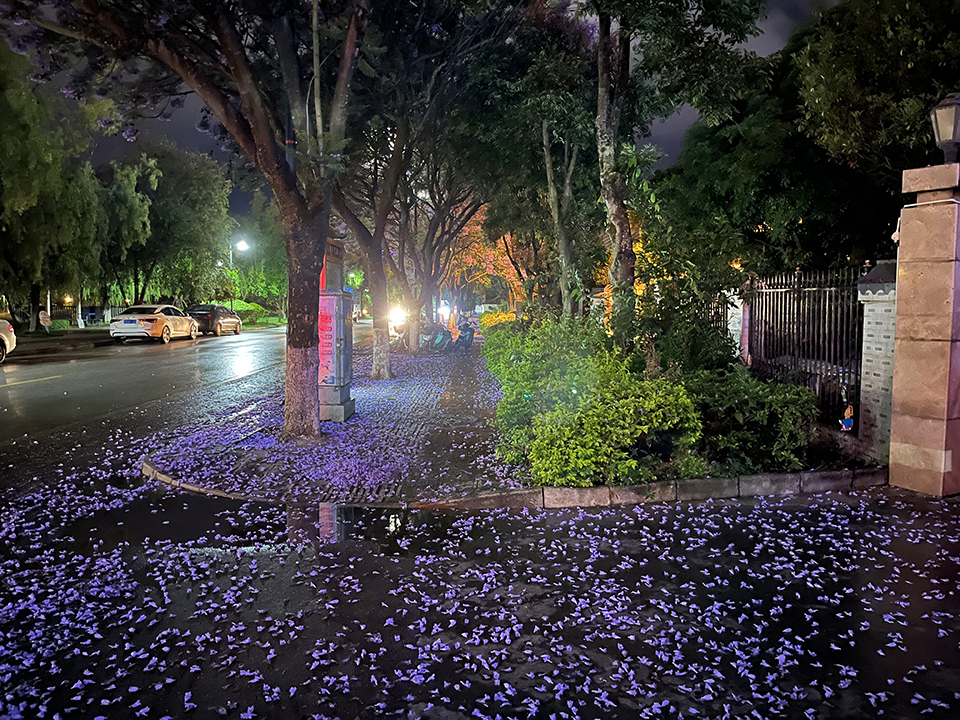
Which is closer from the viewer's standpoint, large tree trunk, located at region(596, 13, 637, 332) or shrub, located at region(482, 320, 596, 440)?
shrub, located at region(482, 320, 596, 440)

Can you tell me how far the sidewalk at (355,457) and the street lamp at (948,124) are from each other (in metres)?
5.82

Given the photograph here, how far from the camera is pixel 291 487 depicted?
7.73 metres

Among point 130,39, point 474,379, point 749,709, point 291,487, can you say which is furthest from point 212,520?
point 474,379

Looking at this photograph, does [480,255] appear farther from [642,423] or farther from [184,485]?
[642,423]

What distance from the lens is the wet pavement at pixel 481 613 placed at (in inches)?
144

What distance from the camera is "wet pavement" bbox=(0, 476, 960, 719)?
365 cm

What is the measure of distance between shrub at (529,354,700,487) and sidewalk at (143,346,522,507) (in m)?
0.58

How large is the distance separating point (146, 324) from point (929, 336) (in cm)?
3214

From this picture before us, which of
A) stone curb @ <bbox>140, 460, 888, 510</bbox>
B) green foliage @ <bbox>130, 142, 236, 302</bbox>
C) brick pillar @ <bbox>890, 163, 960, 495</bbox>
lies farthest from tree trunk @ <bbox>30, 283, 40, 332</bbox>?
brick pillar @ <bbox>890, 163, 960, 495</bbox>

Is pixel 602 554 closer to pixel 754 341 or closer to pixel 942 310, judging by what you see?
pixel 942 310

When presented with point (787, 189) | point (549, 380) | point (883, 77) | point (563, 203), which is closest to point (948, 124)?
point (549, 380)

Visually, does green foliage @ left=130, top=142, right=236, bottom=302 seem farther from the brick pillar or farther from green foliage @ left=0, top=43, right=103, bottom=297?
the brick pillar

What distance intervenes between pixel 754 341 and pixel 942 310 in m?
5.11

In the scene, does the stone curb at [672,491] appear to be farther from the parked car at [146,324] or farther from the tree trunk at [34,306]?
the tree trunk at [34,306]
